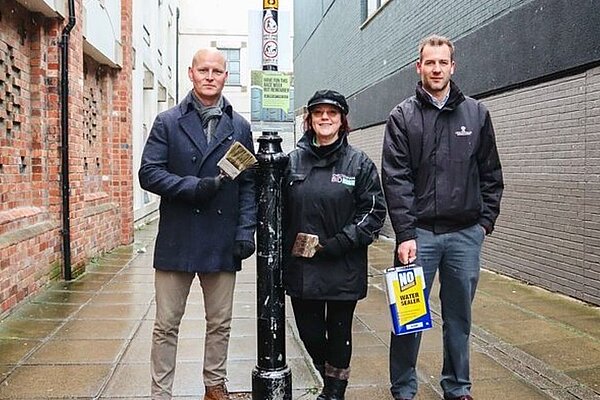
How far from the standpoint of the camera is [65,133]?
319 inches

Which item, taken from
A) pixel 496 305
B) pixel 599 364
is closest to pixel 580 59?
pixel 496 305

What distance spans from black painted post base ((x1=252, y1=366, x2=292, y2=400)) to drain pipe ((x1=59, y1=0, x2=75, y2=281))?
4.88m

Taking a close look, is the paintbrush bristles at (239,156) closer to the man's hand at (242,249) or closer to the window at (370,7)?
the man's hand at (242,249)

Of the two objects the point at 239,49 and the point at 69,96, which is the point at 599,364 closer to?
the point at 69,96

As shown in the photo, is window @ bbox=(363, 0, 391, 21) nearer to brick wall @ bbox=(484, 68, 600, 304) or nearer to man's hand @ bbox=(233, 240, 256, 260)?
brick wall @ bbox=(484, 68, 600, 304)

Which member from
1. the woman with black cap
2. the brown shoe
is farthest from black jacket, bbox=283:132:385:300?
the brown shoe

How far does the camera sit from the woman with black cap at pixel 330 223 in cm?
382

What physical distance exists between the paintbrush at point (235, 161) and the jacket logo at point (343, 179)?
464mm

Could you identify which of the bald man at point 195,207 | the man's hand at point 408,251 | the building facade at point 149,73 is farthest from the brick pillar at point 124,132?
the man's hand at point 408,251

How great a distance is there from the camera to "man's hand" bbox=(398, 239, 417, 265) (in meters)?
3.87

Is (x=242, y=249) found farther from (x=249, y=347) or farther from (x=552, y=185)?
(x=552, y=185)

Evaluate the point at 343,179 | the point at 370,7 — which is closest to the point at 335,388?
the point at 343,179

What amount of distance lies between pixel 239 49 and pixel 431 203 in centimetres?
2923

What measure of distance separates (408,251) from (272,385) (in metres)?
1.08
